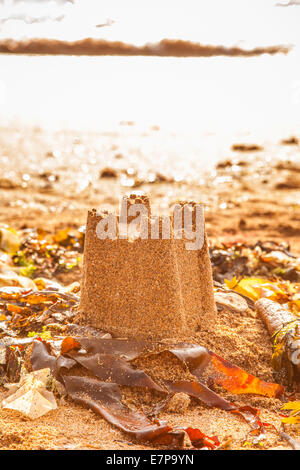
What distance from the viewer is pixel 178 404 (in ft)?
9.58

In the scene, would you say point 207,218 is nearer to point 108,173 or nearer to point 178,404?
point 108,173

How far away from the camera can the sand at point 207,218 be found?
270cm

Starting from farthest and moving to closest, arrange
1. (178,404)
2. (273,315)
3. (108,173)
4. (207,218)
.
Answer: (108,173) → (207,218) → (273,315) → (178,404)

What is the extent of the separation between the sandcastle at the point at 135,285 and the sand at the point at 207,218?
251 millimetres

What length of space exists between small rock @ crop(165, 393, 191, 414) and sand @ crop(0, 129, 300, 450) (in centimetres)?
3

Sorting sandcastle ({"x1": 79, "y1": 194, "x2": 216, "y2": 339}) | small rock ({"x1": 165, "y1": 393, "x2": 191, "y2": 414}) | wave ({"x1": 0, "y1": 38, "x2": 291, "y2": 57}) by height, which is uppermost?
wave ({"x1": 0, "y1": 38, "x2": 291, "y2": 57})

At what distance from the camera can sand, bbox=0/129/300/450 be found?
2701 millimetres

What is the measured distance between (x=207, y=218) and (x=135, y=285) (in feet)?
20.6

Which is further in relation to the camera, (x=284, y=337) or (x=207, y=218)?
(x=207, y=218)

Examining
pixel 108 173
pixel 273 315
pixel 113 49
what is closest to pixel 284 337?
pixel 273 315

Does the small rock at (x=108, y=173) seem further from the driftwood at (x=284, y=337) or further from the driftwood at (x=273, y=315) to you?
the driftwood at (x=284, y=337)

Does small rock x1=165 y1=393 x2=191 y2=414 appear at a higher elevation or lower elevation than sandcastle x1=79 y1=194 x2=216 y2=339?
lower

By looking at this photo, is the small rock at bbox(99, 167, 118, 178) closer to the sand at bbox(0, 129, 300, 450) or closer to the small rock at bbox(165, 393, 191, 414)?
the sand at bbox(0, 129, 300, 450)

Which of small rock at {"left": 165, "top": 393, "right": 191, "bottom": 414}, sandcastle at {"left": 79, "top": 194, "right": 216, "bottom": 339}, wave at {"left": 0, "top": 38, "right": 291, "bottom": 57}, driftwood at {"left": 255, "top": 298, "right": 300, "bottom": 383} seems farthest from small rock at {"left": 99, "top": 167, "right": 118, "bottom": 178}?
small rock at {"left": 165, "top": 393, "right": 191, "bottom": 414}
